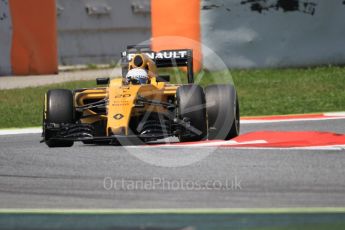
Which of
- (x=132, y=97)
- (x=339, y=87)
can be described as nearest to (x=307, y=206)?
(x=132, y=97)

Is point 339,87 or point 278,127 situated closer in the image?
point 278,127

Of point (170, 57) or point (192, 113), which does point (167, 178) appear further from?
point (170, 57)

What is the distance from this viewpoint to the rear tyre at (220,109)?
35.4 feet

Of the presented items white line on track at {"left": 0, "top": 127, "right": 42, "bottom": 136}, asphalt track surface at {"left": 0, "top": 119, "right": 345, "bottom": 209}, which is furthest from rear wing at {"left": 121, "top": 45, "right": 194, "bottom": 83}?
white line on track at {"left": 0, "top": 127, "right": 42, "bottom": 136}

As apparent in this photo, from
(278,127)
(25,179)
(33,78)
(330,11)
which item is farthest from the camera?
(33,78)

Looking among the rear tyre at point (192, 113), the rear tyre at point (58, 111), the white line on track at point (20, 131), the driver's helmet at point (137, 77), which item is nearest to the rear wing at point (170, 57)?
the driver's helmet at point (137, 77)

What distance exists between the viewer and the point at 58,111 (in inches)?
423

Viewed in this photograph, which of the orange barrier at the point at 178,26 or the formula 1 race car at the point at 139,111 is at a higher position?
the orange barrier at the point at 178,26

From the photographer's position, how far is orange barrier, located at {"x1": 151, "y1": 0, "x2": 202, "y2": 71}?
19453 millimetres

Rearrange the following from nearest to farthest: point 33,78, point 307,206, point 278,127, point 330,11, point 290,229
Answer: point 290,229
point 307,206
point 278,127
point 330,11
point 33,78

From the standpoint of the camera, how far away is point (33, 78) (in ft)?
69.9

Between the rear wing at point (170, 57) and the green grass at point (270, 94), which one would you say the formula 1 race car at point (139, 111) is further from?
the green grass at point (270, 94)

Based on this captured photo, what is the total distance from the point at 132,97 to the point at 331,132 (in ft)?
8.45

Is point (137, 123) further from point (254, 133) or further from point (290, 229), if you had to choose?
point (290, 229)
